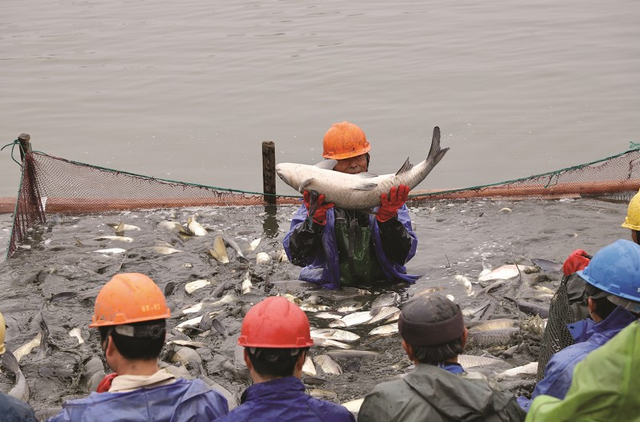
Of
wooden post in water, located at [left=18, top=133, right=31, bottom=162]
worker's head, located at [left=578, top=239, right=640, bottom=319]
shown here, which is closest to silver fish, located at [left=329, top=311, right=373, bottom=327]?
worker's head, located at [left=578, top=239, right=640, bottom=319]

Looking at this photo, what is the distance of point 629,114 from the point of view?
625 inches

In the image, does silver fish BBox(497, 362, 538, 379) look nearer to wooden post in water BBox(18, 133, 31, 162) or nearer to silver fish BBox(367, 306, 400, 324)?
silver fish BBox(367, 306, 400, 324)

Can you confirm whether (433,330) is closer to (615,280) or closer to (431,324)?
(431,324)

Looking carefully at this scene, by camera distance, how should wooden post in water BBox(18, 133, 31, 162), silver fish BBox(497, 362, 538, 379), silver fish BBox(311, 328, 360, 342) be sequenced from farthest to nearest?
wooden post in water BBox(18, 133, 31, 162) → silver fish BBox(311, 328, 360, 342) → silver fish BBox(497, 362, 538, 379)

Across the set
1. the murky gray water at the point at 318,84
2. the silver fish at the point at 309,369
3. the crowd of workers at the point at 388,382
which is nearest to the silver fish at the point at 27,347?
the silver fish at the point at 309,369

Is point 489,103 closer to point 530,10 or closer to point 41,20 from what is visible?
point 530,10

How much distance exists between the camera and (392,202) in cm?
661

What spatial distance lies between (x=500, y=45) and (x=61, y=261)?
14.7 metres

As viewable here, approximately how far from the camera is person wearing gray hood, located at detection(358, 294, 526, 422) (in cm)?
319

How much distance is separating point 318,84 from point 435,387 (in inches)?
636

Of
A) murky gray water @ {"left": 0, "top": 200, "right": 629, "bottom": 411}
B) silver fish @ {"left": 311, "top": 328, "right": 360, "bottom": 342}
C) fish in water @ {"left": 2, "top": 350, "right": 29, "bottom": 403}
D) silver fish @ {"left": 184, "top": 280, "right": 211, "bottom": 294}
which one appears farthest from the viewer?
silver fish @ {"left": 184, "top": 280, "right": 211, "bottom": 294}

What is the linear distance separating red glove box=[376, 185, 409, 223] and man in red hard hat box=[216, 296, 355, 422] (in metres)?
2.96

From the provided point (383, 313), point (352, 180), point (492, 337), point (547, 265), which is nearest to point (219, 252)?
point (383, 313)

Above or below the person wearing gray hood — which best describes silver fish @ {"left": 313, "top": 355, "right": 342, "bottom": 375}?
below
